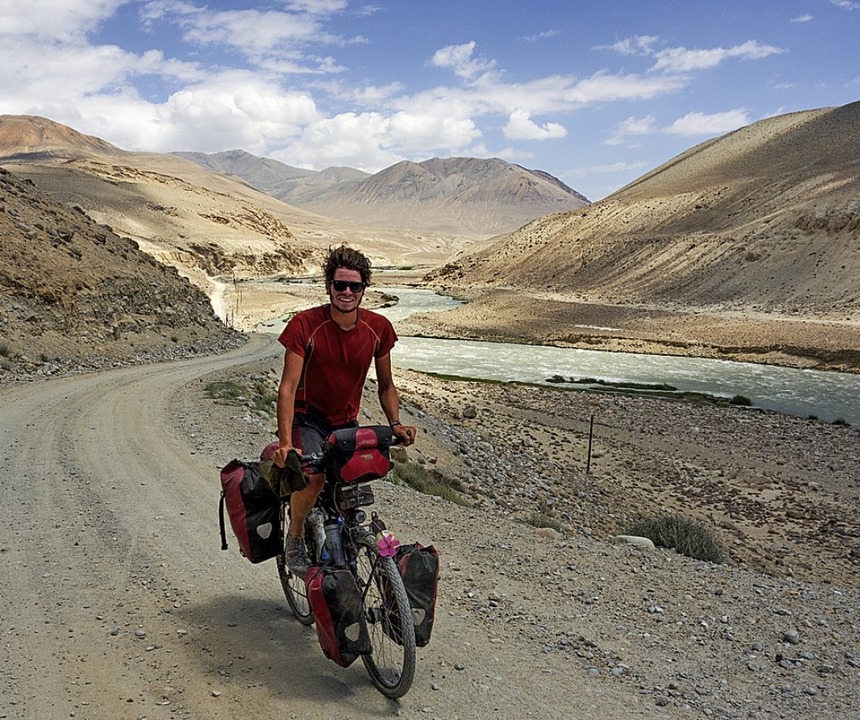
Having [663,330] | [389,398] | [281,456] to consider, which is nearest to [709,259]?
[663,330]

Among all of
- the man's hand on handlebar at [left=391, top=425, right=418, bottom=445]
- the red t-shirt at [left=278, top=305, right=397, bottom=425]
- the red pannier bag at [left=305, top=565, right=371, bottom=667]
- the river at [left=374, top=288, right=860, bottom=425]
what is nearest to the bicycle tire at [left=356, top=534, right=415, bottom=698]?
the red pannier bag at [left=305, top=565, right=371, bottom=667]

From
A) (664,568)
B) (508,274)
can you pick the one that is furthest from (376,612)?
(508,274)

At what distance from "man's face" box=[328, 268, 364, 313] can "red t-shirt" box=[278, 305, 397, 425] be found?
0.09 metres

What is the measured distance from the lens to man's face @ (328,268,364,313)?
14.3 feet

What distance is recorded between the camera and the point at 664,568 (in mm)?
7539

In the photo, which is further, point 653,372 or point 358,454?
point 653,372

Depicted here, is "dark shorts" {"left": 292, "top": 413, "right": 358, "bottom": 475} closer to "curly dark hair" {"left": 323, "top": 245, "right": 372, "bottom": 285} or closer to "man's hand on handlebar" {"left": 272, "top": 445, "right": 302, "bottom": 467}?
"man's hand on handlebar" {"left": 272, "top": 445, "right": 302, "bottom": 467}

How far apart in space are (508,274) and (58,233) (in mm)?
69770

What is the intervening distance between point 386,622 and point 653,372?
108 ft

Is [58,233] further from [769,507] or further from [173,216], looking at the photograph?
[173,216]

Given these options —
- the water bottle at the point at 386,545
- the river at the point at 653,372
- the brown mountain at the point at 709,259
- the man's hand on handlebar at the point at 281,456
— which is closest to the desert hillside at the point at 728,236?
the brown mountain at the point at 709,259

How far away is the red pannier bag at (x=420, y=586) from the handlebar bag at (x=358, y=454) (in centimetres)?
51

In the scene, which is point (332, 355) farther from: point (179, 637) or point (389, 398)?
point (179, 637)

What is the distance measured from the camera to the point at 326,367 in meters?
4.39
